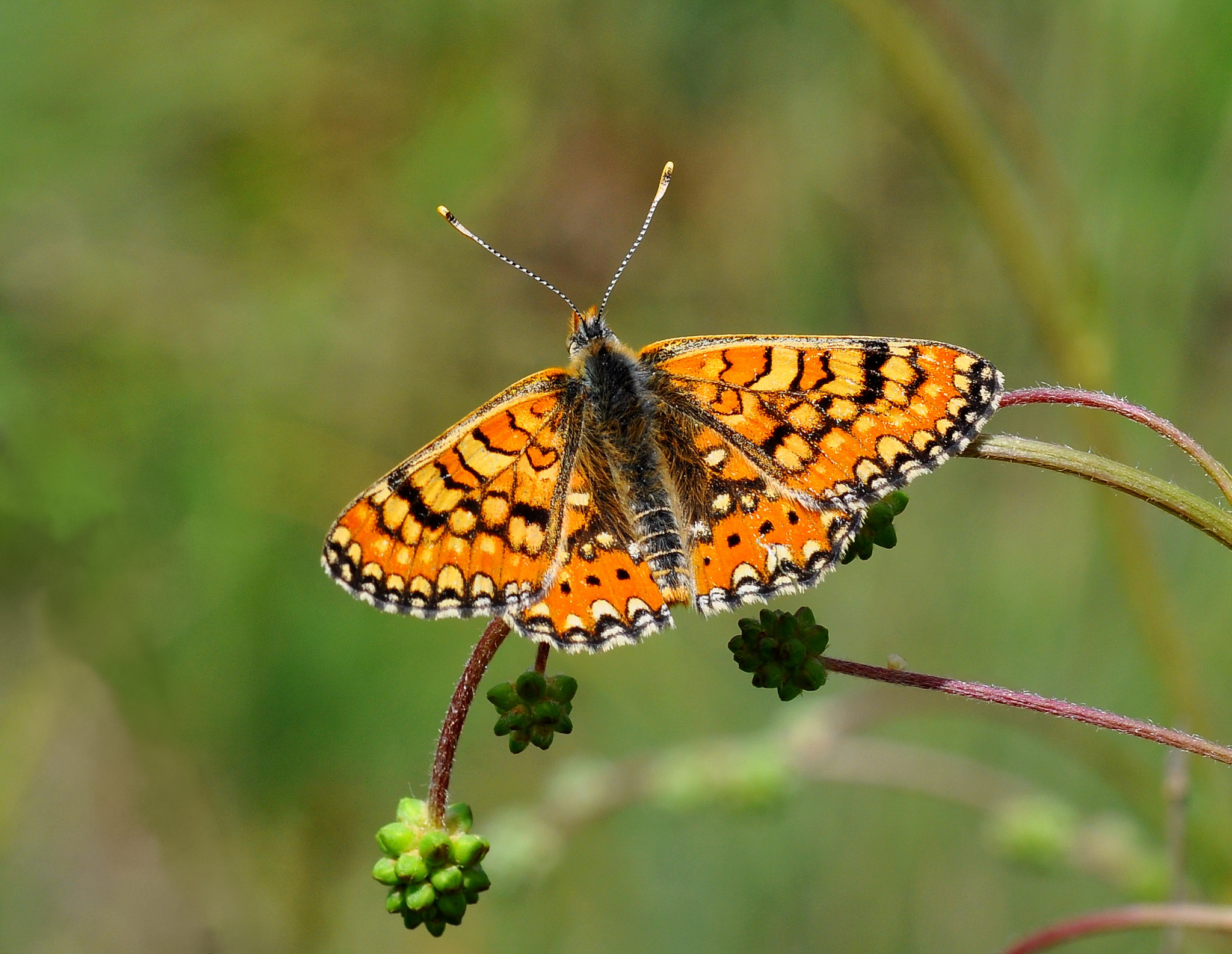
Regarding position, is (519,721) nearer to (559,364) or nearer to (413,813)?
(413,813)

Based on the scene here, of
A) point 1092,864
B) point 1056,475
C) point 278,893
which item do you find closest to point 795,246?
point 1056,475

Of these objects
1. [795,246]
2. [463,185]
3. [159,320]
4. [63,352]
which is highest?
[463,185]

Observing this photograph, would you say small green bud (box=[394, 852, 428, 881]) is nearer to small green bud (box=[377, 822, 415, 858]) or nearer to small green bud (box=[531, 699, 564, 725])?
small green bud (box=[377, 822, 415, 858])

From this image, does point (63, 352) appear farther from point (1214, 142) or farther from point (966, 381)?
point (1214, 142)

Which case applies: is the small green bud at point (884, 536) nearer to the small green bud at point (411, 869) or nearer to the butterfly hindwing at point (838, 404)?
the butterfly hindwing at point (838, 404)

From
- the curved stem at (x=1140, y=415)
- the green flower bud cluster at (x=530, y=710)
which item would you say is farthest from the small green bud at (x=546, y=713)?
the curved stem at (x=1140, y=415)

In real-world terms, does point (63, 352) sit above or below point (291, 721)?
above
